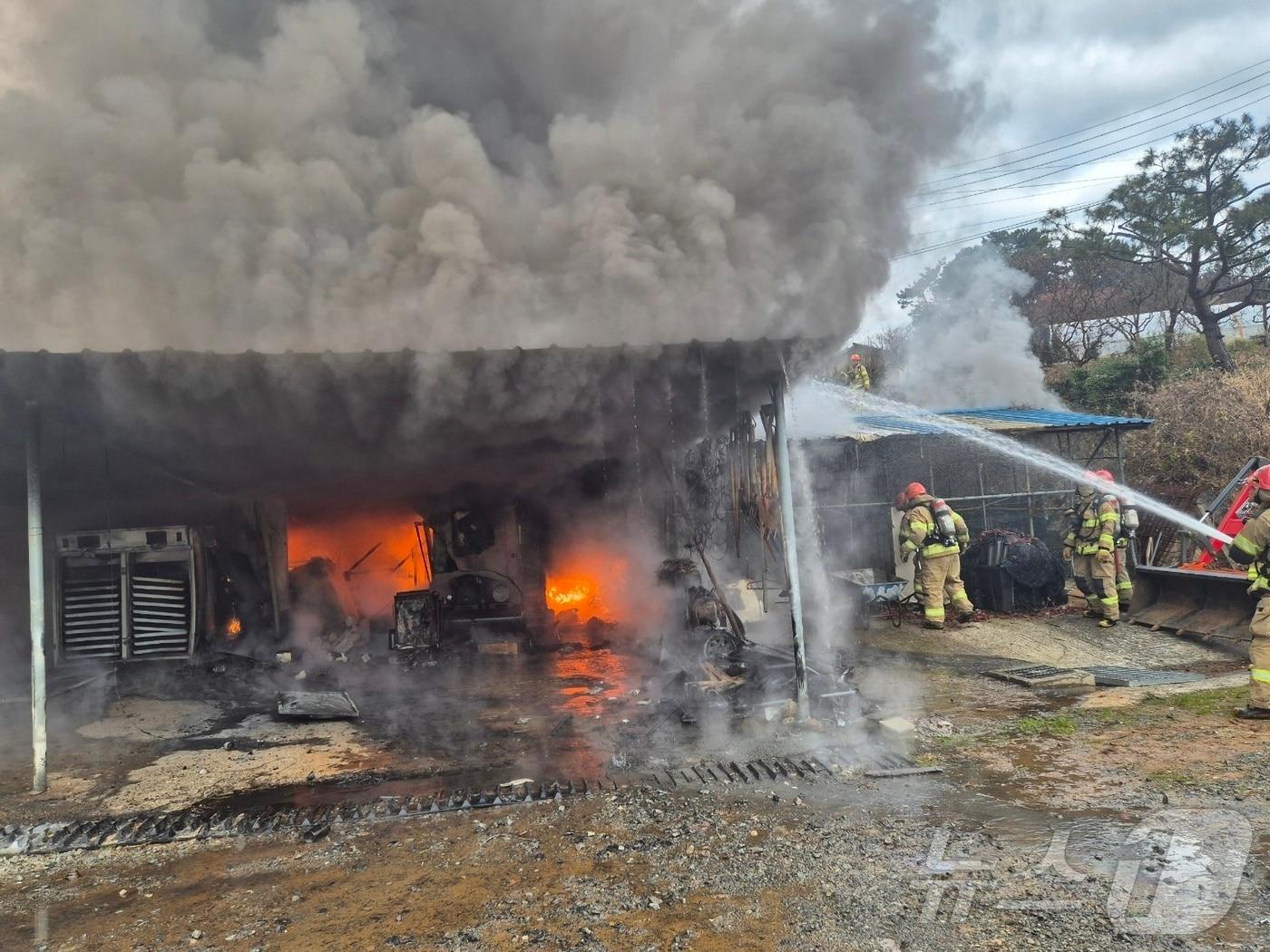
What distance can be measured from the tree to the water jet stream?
960cm

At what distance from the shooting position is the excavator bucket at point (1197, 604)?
816 cm

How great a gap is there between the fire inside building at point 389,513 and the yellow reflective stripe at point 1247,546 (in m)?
3.36

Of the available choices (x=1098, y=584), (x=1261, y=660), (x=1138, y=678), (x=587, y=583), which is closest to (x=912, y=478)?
(x=1098, y=584)

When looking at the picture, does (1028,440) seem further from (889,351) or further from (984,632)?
(889,351)

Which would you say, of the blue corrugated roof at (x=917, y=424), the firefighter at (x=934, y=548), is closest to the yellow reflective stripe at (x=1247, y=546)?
the firefighter at (x=934, y=548)

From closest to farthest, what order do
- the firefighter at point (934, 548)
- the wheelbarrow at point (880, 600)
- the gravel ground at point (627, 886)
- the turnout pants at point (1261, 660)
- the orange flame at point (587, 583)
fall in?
the gravel ground at point (627, 886)
the turnout pants at point (1261, 660)
the firefighter at point (934, 548)
the wheelbarrow at point (880, 600)
the orange flame at point (587, 583)

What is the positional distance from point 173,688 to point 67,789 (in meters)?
2.99

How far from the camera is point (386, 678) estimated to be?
342 inches

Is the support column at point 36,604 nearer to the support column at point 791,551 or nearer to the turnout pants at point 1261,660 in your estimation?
the support column at point 791,551

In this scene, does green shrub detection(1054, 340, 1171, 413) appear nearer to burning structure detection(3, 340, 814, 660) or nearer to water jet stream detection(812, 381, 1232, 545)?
water jet stream detection(812, 381, 1232, 545)

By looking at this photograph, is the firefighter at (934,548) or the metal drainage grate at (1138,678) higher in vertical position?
the firefighter at (934,548)

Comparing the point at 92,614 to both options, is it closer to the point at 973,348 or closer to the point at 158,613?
the point at 158,613

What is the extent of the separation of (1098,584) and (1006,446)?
2.65 m

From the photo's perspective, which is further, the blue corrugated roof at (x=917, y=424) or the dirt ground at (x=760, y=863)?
the blue corrugated roof at (x=917, y=424)
